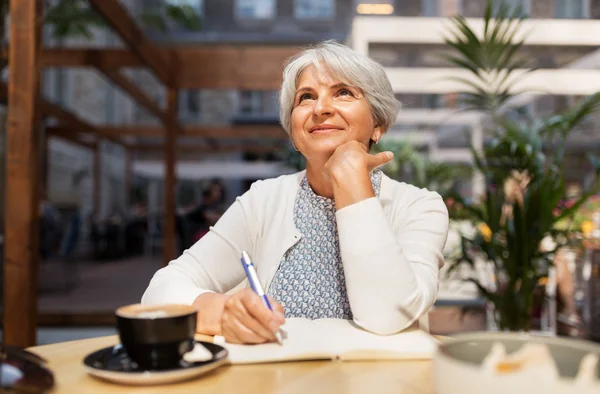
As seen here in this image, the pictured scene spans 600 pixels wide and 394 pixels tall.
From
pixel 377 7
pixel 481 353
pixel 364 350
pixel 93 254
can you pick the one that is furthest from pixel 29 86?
pixel 93 254

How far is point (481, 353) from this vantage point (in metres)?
0.54

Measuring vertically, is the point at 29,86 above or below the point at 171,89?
below

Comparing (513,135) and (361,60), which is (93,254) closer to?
(513,135)

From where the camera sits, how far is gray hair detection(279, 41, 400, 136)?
121 cm

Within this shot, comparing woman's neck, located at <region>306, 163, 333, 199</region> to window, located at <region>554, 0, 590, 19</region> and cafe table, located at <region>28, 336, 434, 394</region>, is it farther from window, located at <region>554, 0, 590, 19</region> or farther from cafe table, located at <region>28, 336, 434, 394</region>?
window, located at <region>554, 0, 590, 19</region>

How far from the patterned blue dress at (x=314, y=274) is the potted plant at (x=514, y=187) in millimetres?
1556

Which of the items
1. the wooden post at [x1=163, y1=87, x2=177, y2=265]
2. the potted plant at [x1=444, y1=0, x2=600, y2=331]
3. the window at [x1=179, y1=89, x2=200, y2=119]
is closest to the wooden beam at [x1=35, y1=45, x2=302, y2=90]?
the wooden post at [x1=163, y1=87, x2=177, y2=265]

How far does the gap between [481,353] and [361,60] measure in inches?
32.5

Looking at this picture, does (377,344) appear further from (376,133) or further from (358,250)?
(376,133)

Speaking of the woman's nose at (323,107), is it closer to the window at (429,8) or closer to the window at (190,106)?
the window at (429,8)

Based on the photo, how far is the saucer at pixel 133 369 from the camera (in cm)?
64

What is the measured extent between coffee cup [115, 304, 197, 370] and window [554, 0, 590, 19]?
15.4 feet

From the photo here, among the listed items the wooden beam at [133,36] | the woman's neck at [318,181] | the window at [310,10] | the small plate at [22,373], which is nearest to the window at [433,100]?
the window at [310,10]

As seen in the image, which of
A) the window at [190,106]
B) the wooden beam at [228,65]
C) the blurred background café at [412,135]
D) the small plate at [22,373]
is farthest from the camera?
the window at [190,106]
